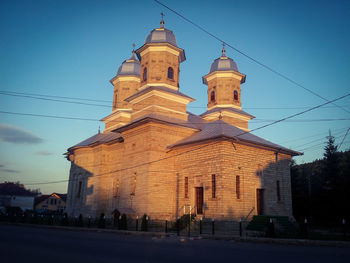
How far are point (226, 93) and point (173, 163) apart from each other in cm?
1195

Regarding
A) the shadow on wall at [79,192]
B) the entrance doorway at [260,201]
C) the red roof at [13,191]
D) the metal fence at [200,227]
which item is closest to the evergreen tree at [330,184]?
the metal fence at [200,227]

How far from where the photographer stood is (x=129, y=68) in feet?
101

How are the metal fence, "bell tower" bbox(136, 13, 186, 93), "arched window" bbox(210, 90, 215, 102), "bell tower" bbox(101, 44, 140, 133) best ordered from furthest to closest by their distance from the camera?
"arched window" bbox(210, 90, 215, 102), "bell tower" bbox(101, 44, 140, 133), "bell tower" bbox(136, 13, 186, 93), the metal fence

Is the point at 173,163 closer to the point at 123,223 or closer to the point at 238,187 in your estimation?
the point at 238,187

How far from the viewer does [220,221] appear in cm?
1753

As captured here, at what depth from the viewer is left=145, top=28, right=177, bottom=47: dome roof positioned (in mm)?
24656

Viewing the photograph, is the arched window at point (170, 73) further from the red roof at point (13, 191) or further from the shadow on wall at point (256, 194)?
the red roof at point (13, 191)

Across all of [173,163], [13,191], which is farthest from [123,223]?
[13,191]

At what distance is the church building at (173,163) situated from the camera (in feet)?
62.2

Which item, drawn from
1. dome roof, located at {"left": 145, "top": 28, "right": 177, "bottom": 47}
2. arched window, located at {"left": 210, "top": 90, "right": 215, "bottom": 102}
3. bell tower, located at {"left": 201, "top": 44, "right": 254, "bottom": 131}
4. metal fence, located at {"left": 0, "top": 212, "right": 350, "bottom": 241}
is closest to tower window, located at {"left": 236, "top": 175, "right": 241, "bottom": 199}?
metal fence, located at {"left": 0, "top": 212, "right": 350, "bottom": 241}

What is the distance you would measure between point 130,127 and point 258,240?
1334cm

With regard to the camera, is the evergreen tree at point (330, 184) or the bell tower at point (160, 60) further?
the evergreen tree at point (330, 184)

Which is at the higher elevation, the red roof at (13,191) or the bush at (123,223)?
the red roof at (13,191)

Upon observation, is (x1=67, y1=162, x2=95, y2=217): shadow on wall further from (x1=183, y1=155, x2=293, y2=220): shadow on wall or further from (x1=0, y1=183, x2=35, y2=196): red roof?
(x1=0, y1=183, x2=35, y2=196): red roof
